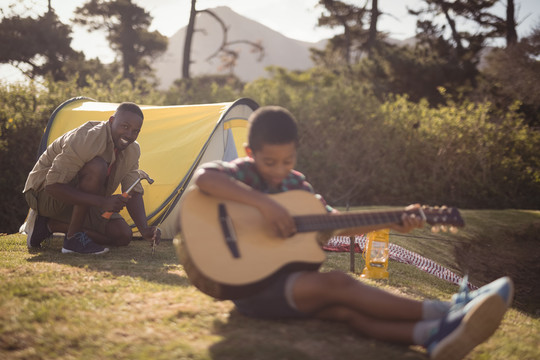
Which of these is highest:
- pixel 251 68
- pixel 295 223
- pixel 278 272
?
pixel 251 68

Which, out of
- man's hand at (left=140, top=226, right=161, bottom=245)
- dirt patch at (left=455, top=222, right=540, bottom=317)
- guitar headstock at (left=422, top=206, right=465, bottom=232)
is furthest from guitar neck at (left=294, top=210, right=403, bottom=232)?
dirt patch at (left=455, top=222, right=540, bottom=317)

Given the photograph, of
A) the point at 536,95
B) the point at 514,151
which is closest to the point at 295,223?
the point at 514,151

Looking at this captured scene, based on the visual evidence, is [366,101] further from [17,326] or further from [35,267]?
[17,326]

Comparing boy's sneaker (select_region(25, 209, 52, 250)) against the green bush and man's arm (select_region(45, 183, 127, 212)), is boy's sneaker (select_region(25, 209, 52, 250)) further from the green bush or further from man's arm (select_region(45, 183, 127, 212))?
the green bush

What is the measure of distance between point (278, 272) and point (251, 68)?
63.1 metres

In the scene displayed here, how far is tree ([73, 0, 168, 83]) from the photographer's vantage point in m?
21.4

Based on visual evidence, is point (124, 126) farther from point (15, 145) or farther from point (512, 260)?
point (512, 260)

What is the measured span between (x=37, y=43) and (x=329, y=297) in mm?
20603

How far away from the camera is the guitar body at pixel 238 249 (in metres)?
2.01

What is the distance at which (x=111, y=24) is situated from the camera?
22.1m

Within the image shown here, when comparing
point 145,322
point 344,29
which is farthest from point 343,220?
point 344,29

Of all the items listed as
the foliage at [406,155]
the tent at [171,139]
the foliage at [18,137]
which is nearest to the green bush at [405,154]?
the foliage at [406,155]

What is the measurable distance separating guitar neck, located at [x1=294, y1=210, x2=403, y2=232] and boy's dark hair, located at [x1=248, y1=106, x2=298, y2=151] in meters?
0.40

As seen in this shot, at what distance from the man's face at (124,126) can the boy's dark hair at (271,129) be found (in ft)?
6.44
